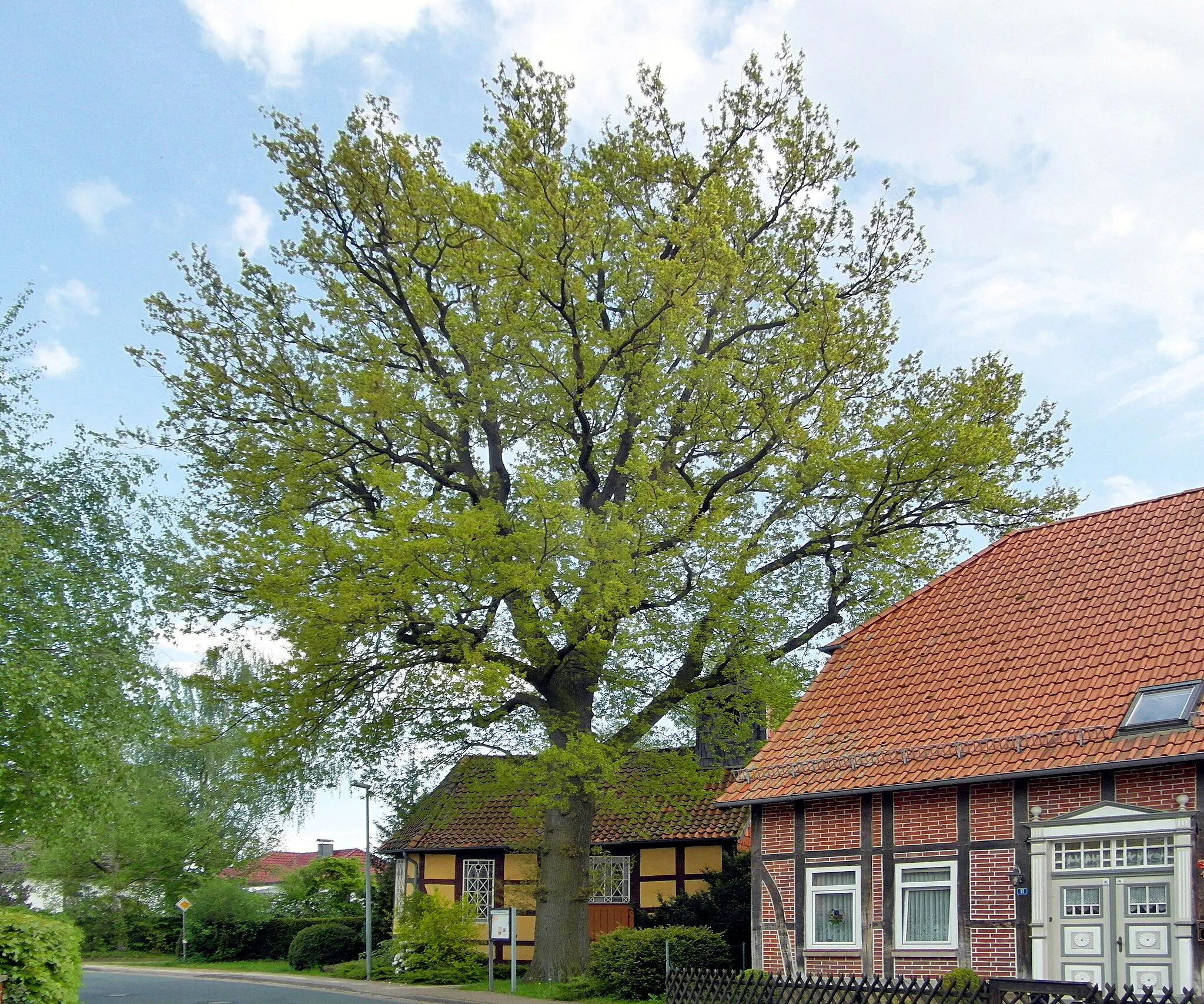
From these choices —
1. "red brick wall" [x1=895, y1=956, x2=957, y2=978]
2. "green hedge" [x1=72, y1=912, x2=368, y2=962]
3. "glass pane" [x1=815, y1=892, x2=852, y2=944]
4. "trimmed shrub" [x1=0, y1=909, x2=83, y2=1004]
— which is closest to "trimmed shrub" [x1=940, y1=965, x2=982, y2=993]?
"red brick wall" [x1=895, y1=956, x2=957, y2=978]

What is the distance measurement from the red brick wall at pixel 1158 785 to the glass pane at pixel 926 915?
9.77 feet

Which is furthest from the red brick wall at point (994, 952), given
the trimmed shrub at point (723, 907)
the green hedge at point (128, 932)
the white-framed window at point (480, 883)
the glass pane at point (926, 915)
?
the green hedge at point (128, 932)

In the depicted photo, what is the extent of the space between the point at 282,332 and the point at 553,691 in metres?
8.39

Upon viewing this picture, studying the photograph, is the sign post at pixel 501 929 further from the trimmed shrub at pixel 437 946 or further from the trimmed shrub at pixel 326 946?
the trimmed shrub at pixel 326 946

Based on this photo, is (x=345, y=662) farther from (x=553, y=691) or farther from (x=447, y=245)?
(x=447, y=245)

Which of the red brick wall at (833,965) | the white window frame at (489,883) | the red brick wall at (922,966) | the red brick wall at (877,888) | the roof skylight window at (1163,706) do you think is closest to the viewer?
the roof skylight window at (1163,706)

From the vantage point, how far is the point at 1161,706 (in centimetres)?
1500

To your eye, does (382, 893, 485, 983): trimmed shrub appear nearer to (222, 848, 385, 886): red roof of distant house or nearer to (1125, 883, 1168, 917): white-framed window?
(222, 848, 385, 886): red roof of distant house

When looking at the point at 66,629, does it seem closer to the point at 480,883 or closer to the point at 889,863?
the point at 889,863

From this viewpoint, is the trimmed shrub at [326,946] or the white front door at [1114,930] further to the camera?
the trimmed shrub at [326,946]

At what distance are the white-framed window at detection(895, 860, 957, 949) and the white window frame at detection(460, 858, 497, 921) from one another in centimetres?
1635

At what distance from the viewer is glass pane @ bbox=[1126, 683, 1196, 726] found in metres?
14.7

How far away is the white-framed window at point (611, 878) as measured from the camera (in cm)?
2948

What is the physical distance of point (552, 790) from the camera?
69.4 feet
